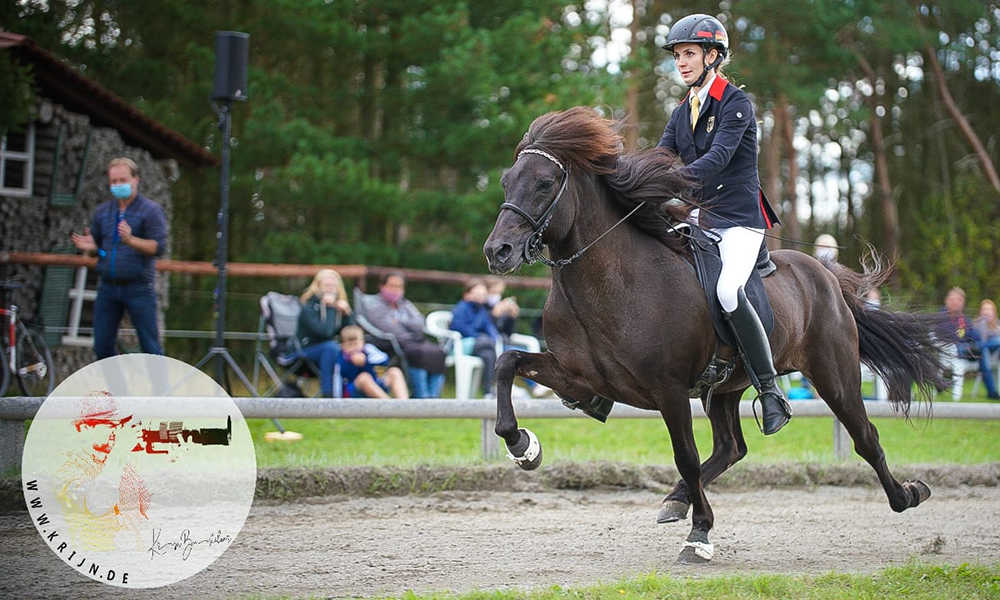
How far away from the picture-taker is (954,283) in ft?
90.9

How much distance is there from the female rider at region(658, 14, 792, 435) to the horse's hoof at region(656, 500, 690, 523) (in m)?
0.69

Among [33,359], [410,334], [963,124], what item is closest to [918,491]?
[410,334]

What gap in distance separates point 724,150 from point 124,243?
5.48 m

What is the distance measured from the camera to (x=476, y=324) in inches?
525

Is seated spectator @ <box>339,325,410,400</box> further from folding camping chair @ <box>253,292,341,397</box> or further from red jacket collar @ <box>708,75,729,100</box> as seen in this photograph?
red jacket collar @ <box>708,75,729,100</box>

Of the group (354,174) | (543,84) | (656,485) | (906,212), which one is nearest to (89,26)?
(354,174)

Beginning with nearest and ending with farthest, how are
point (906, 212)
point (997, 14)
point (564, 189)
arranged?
point (564, 189), point (997, 14), point (906, 212)

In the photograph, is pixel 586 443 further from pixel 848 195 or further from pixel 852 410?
pixel 848 195

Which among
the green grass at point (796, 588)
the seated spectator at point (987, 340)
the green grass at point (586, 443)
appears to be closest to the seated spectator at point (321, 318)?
the green grass at point (586, 443)

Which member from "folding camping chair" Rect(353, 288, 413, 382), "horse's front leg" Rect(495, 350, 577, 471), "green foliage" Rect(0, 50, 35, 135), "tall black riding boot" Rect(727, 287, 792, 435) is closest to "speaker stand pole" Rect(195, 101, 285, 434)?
"green foliage" Rect(0, 50, 35, 135)

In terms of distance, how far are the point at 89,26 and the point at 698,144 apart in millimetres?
16845

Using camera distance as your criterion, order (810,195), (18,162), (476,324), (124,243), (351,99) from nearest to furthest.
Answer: (124,243) → (18,162) → (476,324) → (351,99) → (810,195)

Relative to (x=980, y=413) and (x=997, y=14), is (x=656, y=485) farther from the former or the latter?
(x=997, y=14)

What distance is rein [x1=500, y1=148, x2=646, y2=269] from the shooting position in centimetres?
499
